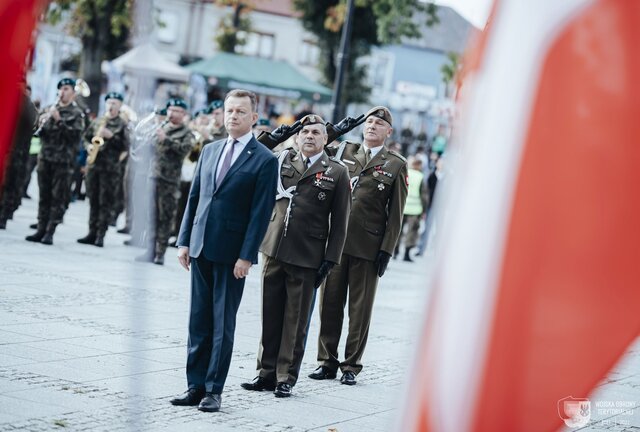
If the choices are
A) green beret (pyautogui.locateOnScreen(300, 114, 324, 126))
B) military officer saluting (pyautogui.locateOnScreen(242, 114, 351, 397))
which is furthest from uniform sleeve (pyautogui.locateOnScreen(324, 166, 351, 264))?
green beret (pyautogui.locateOnScreen(300, 114, 324, 126))

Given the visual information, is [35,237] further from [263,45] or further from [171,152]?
[263,45]

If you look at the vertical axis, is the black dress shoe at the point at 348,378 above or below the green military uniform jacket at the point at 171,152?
below

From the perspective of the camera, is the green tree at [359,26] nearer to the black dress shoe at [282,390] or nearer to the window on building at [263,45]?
the window on building at [263,45]

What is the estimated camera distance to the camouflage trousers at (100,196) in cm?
1817

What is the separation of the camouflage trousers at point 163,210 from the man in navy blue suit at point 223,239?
8822mm

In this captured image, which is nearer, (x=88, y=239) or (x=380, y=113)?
(x=380, y=113)

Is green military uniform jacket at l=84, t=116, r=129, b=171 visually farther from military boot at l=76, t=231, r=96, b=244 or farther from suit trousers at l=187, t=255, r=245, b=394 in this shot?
suit trousers at l=187, t=255, r=245, b=394

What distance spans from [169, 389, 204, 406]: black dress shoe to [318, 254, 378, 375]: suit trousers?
6.64 feet

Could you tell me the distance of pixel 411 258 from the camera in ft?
85.8

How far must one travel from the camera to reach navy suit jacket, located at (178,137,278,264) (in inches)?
319

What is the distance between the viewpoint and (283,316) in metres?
9.16

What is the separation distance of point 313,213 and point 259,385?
50.8 inches

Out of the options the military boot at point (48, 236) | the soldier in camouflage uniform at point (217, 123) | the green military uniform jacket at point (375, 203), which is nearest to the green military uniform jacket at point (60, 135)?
the military boot at point (48, 236)

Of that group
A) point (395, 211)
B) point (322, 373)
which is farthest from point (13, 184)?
point (322, 373)
